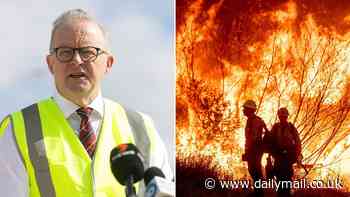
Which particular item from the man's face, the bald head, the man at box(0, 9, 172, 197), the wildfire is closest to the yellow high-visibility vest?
the man at box(0, 9, 172, 197)

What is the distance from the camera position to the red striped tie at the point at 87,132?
126 inches

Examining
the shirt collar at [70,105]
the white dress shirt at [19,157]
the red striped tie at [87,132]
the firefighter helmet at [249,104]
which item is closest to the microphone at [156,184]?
the white dress shirt at [19,157]

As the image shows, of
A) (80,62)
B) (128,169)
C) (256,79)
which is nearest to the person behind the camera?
(128,169)

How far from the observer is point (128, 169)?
3.09 m

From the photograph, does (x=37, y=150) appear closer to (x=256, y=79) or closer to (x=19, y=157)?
(x=19, y=157)

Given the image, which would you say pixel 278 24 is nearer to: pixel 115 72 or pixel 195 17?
pixel 195 17

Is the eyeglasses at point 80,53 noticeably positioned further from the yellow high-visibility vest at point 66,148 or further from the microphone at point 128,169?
the microphone at point 128,169

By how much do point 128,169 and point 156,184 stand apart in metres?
0.16

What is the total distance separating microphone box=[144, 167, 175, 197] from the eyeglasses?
24.6 inches

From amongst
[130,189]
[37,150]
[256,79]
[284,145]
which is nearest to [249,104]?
[256,79]

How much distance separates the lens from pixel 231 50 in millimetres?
3766

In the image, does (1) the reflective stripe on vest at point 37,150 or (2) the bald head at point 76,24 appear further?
(2) the bald head at point 76,24

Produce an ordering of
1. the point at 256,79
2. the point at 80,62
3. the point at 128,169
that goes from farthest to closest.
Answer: the point at 256,79 → the point at 80,62 → the point at 128,169

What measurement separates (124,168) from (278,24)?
50.3 inches
